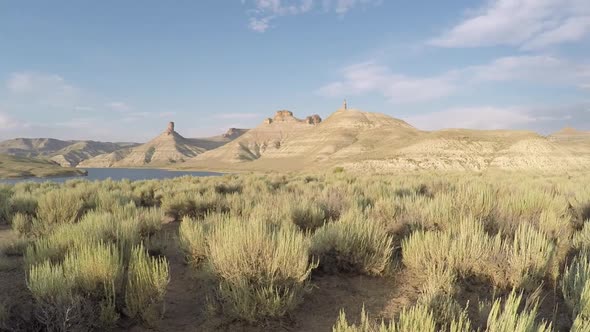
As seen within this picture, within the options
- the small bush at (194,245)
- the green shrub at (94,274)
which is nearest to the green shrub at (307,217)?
the small bush at (194,245)

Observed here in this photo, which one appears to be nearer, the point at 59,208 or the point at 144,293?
the point at 144,293

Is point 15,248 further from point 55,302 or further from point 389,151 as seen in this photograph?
point 389,151

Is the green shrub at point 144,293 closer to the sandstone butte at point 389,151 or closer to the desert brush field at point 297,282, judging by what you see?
the desert brush field at point 297,282

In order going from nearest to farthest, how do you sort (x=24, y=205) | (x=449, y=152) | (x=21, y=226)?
1. (x=21, y=226)
2. (x=24, y=205)
3. (x=449, y=152)

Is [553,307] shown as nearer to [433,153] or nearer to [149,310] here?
[149,310]

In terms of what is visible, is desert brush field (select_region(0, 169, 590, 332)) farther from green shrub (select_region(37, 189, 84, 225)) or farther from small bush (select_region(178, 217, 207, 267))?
green shrub (select_region(37, 189, 84, 225))

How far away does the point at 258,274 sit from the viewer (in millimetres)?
3693

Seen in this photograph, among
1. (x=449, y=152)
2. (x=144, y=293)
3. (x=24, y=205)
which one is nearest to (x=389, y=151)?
(x=449, y=152)

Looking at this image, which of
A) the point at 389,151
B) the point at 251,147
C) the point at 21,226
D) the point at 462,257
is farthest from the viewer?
the point at 251,147

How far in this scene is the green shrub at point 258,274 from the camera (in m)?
3.43

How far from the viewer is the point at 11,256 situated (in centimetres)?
571

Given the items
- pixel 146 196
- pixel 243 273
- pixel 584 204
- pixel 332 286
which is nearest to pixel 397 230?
pixel 332 286

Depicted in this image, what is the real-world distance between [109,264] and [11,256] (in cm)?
339

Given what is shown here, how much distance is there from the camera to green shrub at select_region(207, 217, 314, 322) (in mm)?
3434
